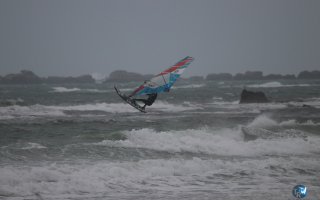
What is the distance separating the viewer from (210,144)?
65.3 ft

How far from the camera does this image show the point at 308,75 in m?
164

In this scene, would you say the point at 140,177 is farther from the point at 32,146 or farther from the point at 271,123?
the point at 271,123

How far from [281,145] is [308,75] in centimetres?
15107

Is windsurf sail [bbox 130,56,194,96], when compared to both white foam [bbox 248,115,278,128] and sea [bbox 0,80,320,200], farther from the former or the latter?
white foam [bbox 248,115,278,128]

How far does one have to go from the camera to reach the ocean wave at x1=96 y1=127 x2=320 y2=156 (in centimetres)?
1870

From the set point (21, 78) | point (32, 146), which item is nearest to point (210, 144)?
point (32, 146)

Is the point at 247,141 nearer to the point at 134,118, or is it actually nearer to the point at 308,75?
the point at 134,118

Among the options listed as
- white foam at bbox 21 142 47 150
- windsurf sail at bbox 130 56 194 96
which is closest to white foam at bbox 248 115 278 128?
windsurf sail at bbox 130 56 194 96

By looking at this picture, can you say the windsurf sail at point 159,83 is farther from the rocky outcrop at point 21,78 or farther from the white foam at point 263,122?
the rocky outcrop at point 21,78

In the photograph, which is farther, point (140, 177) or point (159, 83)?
point (159, 83)

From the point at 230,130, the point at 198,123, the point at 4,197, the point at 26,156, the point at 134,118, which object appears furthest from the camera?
the point at 134,118

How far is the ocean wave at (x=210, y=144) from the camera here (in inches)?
736

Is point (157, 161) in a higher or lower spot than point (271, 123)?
lower

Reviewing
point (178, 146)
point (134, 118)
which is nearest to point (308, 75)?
point (134, 118)
